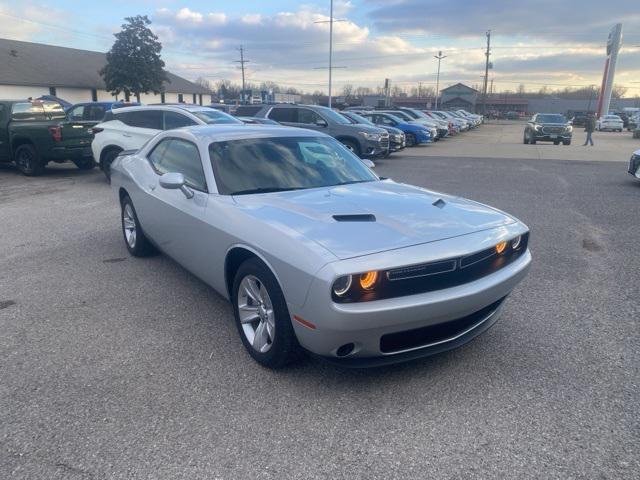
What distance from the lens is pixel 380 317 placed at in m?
2.70

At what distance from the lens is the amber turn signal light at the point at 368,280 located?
2.69 m

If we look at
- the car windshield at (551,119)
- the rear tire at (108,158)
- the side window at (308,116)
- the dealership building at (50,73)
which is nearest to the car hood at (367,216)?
the rear tire at (108,158)

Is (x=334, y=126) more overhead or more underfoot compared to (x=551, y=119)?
more overhead

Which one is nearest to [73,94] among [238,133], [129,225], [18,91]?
[18,91]

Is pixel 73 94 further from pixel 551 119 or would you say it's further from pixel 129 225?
pixel 129 225

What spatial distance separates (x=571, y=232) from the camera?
23.2 feet

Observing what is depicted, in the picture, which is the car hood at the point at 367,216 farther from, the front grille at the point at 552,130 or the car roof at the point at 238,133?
the front grille at the point at 552,130

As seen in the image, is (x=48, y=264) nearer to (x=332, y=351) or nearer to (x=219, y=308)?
(x=219, y=308)

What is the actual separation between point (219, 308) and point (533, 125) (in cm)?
2557

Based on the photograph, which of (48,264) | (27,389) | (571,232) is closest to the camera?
(27,389)

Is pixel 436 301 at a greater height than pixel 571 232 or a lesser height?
greater

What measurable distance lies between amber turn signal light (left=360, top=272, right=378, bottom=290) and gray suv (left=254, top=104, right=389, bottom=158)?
1234cm

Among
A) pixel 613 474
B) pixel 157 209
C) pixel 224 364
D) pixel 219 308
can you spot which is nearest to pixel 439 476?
pixel 613 474

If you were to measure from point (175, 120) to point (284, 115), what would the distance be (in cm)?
558
